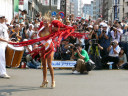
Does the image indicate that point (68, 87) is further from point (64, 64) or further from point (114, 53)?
point (114, 53)

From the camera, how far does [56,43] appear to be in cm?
906

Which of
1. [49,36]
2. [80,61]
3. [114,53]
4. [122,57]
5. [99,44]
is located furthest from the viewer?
[122,57]

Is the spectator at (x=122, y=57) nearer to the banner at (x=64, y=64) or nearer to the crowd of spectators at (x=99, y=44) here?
the crowd of spectators at (x=99, y=44)

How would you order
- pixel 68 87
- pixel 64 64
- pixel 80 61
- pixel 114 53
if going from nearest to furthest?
pixel 68 87 < pixel 80 61 < pixel 64 64 < pixel 114 53

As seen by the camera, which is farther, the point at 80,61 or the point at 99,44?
the point at 99,44

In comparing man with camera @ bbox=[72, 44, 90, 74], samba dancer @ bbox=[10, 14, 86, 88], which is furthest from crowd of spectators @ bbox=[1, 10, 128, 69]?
samba dancer @ bbox=[10, 14, 86, 88]

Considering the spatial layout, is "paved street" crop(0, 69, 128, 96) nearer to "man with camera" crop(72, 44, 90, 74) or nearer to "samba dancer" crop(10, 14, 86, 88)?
"samba dancer" crop(10, 14, 86, 88)

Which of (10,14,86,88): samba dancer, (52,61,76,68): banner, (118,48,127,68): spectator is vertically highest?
(10,14,86,88): samba dancer

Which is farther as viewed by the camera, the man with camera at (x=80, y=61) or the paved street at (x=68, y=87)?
the man with camera at (x=80, y=61)

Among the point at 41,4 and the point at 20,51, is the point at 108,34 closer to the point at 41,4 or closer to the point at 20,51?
the point at 20,51

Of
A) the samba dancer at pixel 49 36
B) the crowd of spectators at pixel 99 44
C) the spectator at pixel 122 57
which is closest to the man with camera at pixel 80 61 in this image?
the crowd of spectators at pixel 99 44

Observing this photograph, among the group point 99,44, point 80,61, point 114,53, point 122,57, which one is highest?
point 99,44

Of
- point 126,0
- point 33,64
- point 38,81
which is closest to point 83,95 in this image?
point 38,81

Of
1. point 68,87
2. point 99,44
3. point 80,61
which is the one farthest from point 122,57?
point 68,87
